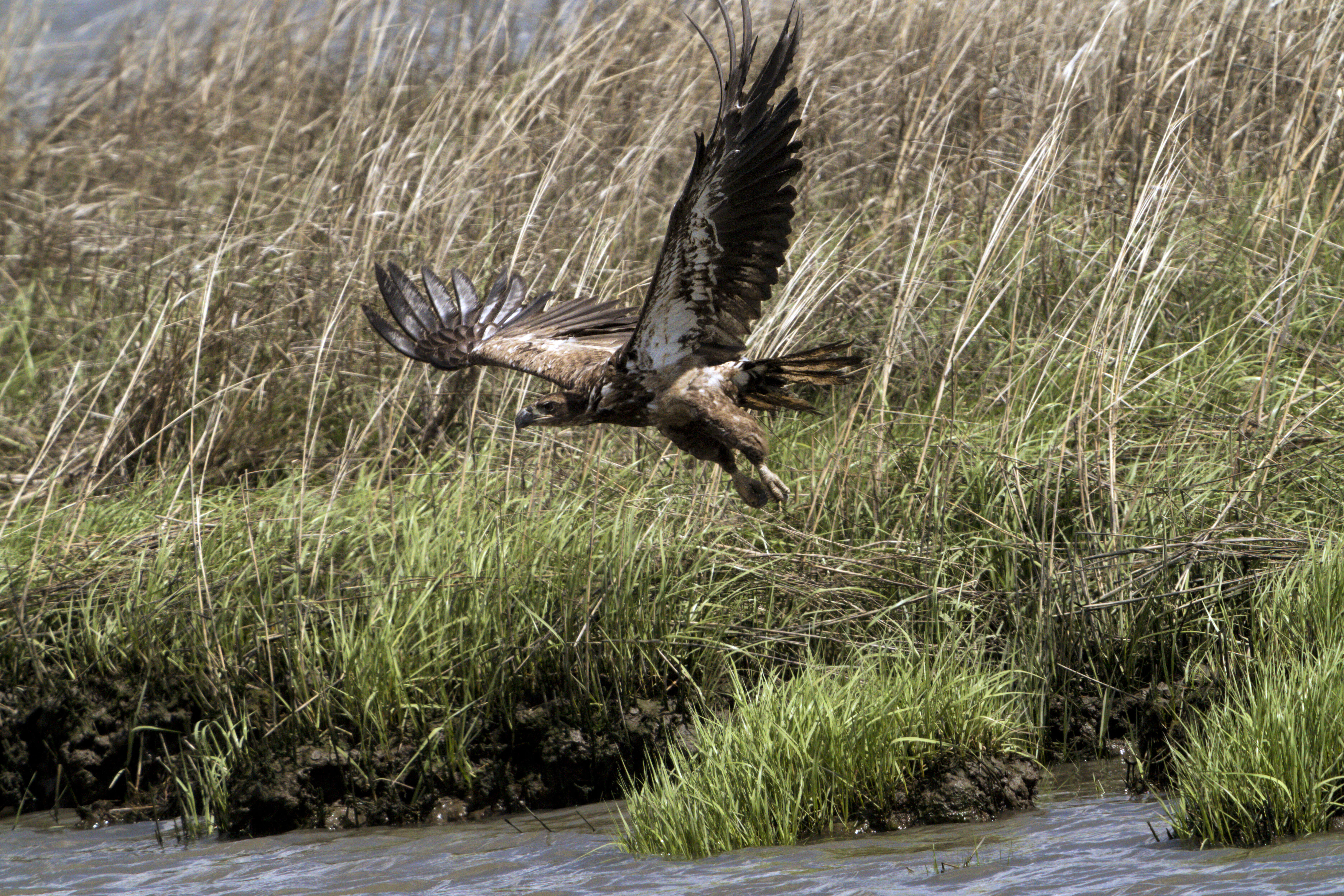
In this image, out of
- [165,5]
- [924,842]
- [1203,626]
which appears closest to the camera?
[924,842]

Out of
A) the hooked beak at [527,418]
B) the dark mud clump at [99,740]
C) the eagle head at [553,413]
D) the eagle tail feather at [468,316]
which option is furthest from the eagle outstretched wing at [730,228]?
the dark mud clump at [99,740]

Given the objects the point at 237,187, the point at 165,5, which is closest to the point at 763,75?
the point at 237,187

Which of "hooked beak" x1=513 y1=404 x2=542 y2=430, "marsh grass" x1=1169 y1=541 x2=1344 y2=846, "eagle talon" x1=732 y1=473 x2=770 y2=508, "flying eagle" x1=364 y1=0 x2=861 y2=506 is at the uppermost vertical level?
"flying eagle" x1=364 y1=0 x2=861 y2=506

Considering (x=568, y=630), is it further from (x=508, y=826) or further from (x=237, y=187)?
(x=237, y=187)

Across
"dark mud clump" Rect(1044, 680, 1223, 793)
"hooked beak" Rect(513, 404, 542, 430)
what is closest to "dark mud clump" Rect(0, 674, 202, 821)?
"hooked beak" Rect(513, 404, 542, 430)

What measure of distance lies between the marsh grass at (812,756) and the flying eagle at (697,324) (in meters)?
0.90

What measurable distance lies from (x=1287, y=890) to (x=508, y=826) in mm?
2344

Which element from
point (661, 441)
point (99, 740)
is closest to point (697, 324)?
point (661, 441)

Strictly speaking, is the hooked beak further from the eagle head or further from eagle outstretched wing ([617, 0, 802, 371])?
eagle outstretched wing ([617, 0, 802, 371])

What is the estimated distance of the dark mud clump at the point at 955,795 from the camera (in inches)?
160

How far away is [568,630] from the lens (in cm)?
472

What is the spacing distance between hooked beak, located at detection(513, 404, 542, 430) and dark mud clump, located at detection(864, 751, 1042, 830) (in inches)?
69.0

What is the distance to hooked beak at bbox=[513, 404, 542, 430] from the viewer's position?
4910 millimetres

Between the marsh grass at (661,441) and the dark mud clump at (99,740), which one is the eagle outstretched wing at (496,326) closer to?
the marsh grass at (661,441)
